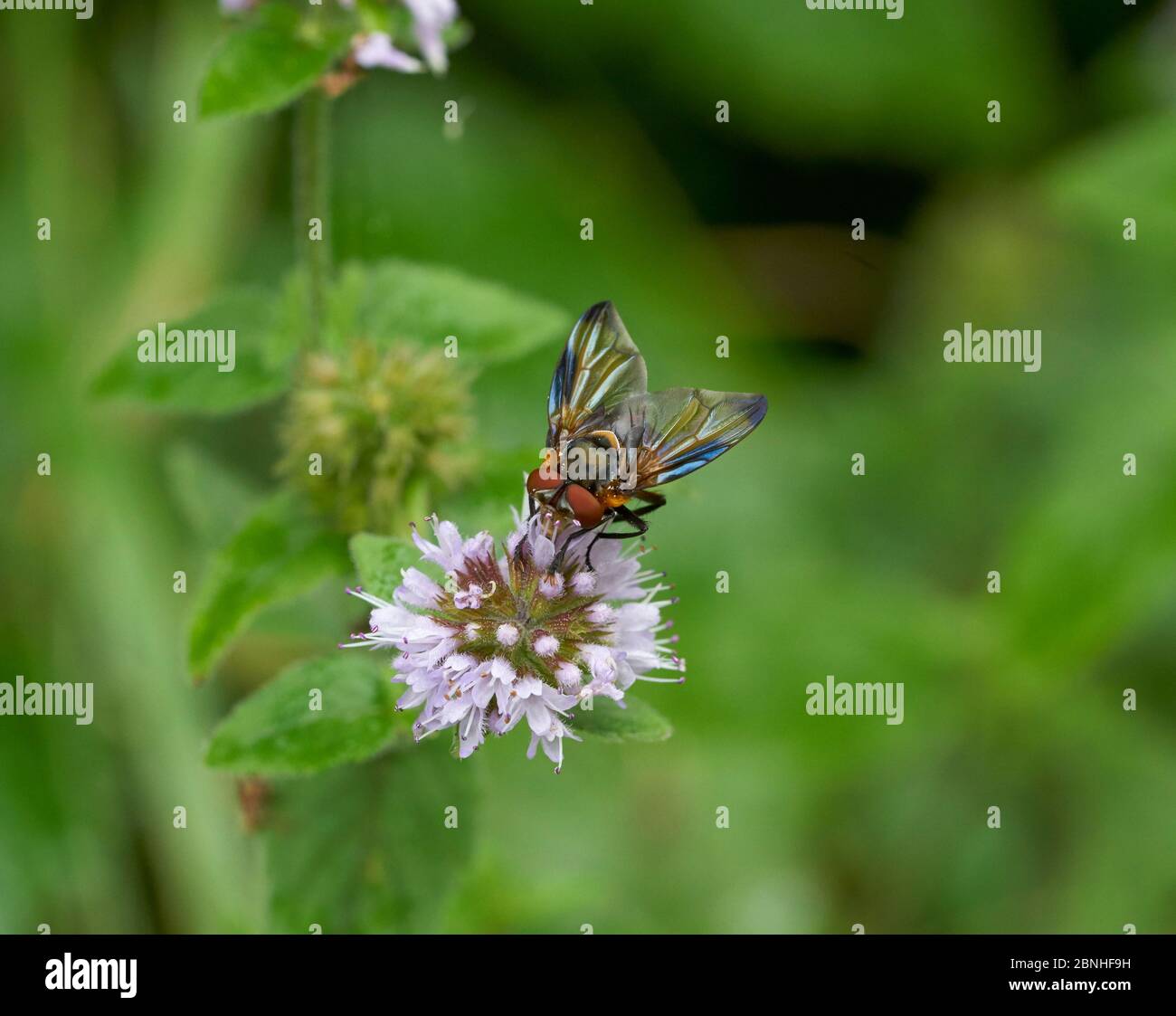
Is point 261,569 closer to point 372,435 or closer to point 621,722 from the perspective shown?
point 372,435

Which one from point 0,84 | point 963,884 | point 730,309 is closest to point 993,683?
point 963,884

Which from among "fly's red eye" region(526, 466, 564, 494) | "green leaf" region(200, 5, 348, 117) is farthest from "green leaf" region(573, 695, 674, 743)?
"green leaf" region(200, 5, 348, 117)

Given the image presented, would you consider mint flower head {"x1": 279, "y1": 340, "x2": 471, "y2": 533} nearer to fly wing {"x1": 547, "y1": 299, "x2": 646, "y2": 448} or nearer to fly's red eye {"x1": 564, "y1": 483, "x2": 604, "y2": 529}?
fly wing {"x1": 547, "y1": 299, "x2": 646, "y2": 448}

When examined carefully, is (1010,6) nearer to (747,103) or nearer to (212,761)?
(747,103)

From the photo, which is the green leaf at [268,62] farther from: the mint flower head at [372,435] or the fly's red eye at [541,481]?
the fly's red eye at [541,481]

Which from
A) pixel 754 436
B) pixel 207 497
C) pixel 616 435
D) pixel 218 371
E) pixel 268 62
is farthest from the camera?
pixel 754 436

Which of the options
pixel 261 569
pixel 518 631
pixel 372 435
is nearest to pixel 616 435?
pixel 518 631

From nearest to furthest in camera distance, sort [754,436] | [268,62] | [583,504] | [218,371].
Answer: [583,504] → [268,62] → [218,371] → [754,436]

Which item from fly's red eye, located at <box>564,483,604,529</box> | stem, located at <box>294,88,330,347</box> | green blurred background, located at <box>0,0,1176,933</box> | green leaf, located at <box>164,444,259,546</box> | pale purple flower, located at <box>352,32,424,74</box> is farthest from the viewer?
green blurred background, located at <box>0,0,1176,933</box>
